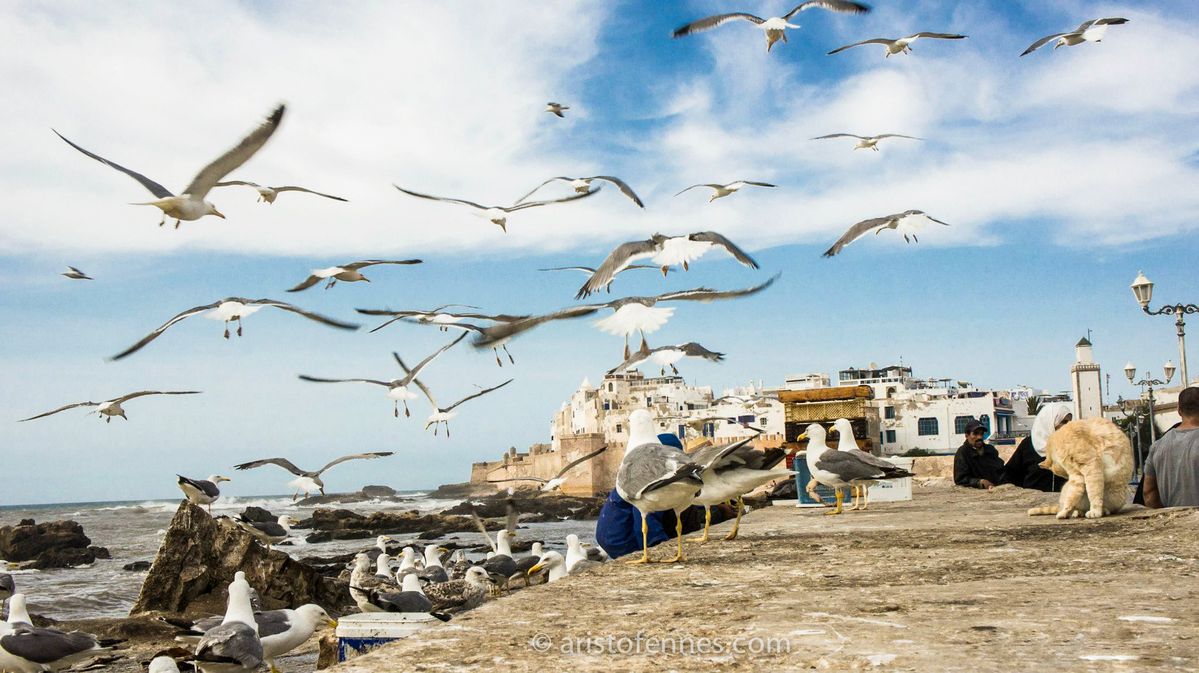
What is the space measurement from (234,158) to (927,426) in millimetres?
51557

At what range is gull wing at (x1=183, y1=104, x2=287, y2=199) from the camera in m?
8.20

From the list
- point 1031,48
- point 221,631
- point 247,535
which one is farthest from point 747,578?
point 1031,48

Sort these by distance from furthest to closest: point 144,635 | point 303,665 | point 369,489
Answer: point 369,489
point 144,635
point 303,665

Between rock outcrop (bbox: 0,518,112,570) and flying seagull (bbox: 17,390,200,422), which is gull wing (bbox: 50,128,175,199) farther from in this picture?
rock outcrop (bbox: 0,518,112,570)

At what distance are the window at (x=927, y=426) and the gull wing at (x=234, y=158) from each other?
51.0 m

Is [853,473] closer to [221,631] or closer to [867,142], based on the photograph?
[221,631]

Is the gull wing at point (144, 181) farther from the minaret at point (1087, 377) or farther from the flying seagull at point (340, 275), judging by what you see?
the minaret at point (1087, 377)

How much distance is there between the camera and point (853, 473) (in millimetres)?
7441

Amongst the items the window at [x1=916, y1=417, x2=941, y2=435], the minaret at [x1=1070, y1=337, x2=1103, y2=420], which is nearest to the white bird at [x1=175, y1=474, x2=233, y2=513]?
the minaret at [x1=1070, y1=337, x2=1103, y2=420]

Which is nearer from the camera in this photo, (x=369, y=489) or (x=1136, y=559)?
(x=1136, y=559)

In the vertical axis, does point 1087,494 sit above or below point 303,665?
above

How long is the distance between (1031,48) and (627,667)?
12248mm

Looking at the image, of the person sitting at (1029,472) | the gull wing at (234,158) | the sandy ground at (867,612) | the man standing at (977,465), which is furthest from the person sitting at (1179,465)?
the gull wing at (234,158)

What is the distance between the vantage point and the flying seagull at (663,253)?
8680 millimetres
